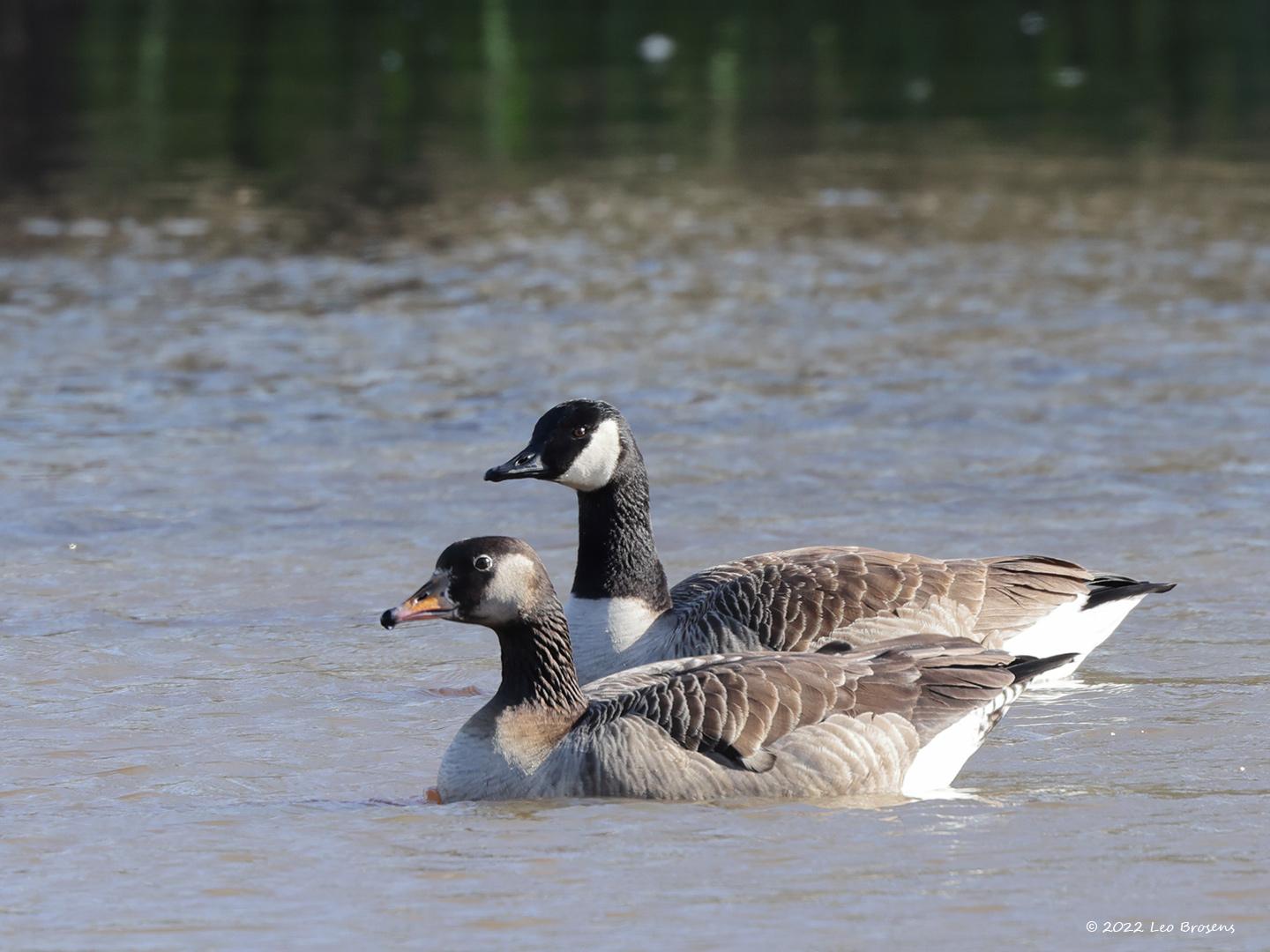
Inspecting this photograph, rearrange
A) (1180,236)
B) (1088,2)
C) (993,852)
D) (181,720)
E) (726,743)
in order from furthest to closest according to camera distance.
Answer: (1088,2) < (1180,236) < (181,720) < (726,743) < (993,852)

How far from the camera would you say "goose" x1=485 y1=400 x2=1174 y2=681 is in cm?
864

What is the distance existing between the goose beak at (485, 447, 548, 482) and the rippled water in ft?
3.10

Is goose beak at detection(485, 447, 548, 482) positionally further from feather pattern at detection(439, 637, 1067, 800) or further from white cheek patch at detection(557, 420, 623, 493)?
feather pattern at detection(439, 637, 1067, 800)

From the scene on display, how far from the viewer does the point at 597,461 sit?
9062 mm

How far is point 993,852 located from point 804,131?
21962 millimetres

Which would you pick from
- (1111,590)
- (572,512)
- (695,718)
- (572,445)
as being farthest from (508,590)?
(572,512)

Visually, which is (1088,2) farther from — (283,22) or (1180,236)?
(1180,236)

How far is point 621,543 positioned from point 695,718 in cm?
186

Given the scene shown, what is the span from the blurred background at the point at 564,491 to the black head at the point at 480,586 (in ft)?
2.28

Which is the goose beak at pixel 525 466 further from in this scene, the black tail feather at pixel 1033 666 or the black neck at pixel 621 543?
the black tail feather at pixel 1033 666

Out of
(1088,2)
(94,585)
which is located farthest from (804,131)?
(94,585)

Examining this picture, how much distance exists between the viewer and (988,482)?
12.2 metres

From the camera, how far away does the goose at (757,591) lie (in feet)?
28.3

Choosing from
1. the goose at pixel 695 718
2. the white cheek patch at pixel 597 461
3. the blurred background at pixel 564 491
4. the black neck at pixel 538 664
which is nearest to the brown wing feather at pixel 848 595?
the blurred background at pixel 564 491
